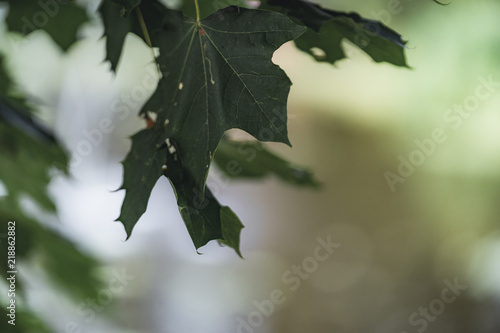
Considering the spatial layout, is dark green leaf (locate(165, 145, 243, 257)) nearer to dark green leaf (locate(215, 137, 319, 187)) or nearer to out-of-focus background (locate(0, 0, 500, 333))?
dark green leaf (locate(215, 137, 319, 187))

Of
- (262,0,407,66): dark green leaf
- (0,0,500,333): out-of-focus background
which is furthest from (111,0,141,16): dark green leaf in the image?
(0,0,500,333): out-of-focus background

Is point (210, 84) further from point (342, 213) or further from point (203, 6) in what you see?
point (342, 213)

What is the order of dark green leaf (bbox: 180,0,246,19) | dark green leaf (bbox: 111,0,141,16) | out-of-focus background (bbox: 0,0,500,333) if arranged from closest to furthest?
dark green leaf (bbox: 111,0,141,16) → dark green leaf (bbox: 180,0,246,19) → out-of-focus background (bbox: 0,0,500,333)

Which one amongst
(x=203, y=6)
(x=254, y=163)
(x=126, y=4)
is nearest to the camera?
(x=126, y=4)

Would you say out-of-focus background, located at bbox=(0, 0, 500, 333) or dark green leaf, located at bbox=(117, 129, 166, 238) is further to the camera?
out-of-focus background, located at bbox=(0, 0, 500, 333)

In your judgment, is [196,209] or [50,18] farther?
[50,18]

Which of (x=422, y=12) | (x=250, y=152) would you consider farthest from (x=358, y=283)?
(x=250, y=152)

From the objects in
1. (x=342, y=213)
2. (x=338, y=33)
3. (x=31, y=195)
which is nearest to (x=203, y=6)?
(x=338, y=33)
